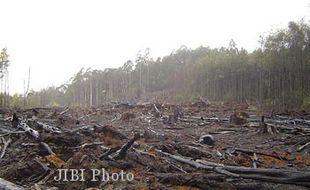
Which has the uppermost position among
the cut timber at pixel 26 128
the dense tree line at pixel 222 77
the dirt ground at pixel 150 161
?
the dense tree line at pixel 222 77

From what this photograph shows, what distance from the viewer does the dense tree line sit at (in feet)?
111

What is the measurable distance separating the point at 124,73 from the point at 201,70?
2166 centimetres

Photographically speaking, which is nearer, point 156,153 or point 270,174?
point 270,174

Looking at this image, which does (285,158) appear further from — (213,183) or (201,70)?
(201,70)

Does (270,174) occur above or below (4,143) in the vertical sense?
below

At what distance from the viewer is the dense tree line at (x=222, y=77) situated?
33.8m

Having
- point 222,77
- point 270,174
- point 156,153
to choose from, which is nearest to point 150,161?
point 156,153

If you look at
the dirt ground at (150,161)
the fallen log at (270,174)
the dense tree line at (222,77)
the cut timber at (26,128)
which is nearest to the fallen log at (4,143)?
the dirt ground at (150,161)

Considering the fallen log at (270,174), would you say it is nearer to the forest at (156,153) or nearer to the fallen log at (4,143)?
the forest at (156,153)

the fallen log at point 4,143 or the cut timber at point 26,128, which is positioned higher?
the cut timber at point 26,128

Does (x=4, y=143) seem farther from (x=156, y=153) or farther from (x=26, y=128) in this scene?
(x=156, y=153)

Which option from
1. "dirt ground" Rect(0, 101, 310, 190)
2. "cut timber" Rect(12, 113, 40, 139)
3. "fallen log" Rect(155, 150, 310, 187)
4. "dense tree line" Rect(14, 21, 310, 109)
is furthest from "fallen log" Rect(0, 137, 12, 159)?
"dense tree line" Rect(14, 21, 310, 109)

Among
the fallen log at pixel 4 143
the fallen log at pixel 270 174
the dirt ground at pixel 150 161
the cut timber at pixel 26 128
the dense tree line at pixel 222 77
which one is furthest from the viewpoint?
the dense tree line at pixel 222 77

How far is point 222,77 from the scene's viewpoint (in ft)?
155
